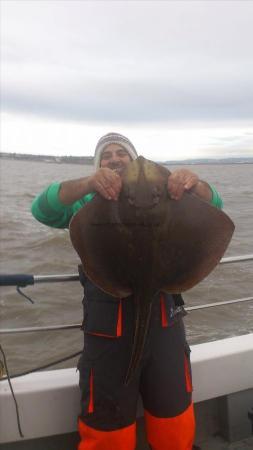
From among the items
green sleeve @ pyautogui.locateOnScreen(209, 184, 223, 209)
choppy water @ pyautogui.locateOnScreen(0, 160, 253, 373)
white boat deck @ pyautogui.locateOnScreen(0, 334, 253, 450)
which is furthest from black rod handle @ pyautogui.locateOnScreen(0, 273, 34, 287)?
choppy water @ pyautogui.locateOnScreen(0, 160, 253, 373)

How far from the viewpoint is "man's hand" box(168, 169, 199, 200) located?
2102 millimetres

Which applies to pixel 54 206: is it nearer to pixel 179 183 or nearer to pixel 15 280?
pixel 15 280

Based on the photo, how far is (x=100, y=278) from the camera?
227 cm

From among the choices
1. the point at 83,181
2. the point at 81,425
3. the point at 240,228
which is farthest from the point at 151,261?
the point at 240,228

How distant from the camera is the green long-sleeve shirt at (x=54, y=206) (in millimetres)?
2609

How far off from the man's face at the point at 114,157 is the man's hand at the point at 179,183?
0.76m

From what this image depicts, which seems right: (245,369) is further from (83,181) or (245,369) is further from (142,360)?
(83,181)

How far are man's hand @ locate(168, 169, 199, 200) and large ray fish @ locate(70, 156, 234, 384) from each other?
0.09ft

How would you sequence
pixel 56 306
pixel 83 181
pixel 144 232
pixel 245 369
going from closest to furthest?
pixel 144 232, pixel 83 181, pixel 245 369, pixel 56 306

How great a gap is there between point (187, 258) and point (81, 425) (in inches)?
49.1

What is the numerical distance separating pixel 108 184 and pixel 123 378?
115 cm

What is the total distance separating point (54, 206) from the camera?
2.65m

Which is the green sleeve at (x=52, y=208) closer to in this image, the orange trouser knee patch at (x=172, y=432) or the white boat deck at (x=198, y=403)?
the white boat deck at (x=198, y=403)

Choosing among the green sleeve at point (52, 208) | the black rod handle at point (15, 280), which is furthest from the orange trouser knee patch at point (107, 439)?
the green sleeve at point (52, 208)
